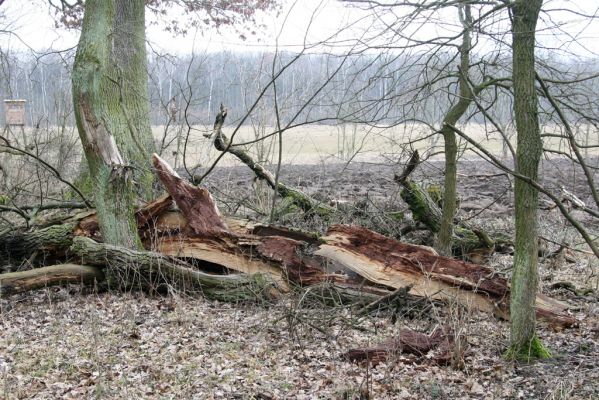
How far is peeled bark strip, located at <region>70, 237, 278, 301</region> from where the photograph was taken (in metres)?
7.04

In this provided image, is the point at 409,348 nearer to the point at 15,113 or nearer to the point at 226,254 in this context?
the point at 226,254

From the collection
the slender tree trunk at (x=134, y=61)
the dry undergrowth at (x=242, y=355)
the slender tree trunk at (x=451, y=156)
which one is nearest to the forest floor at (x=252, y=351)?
the dry undergrowth at (x=242, y=355)

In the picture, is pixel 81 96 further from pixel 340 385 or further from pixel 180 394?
pixel 340 385

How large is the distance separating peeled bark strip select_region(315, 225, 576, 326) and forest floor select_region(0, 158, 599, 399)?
0.19m

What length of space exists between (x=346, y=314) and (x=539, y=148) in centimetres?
265

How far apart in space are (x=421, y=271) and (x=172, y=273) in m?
2.72

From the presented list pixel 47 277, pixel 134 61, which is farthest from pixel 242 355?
pixel 134 61

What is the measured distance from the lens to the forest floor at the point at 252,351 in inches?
188

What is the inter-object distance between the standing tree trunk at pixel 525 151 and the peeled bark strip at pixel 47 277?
4630 millimetres

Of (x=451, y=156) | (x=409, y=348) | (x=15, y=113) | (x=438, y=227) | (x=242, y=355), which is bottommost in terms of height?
(x=242, y=355)

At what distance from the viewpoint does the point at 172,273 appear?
281 inches

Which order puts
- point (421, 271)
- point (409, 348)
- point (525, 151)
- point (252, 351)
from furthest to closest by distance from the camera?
1. point (421, 271)
2. point (252, 351)
3. point (409, 348)
4. point (525, 151)

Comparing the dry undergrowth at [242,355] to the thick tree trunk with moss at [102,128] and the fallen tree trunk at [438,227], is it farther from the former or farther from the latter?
the fallen tree trunk at [438,227]

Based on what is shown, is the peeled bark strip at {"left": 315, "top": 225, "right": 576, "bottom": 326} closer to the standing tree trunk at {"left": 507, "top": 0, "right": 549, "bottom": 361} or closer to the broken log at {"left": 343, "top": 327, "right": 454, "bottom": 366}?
the broken log at {"left": 343, "top": 327, "right": 454, "bottom": 366}
